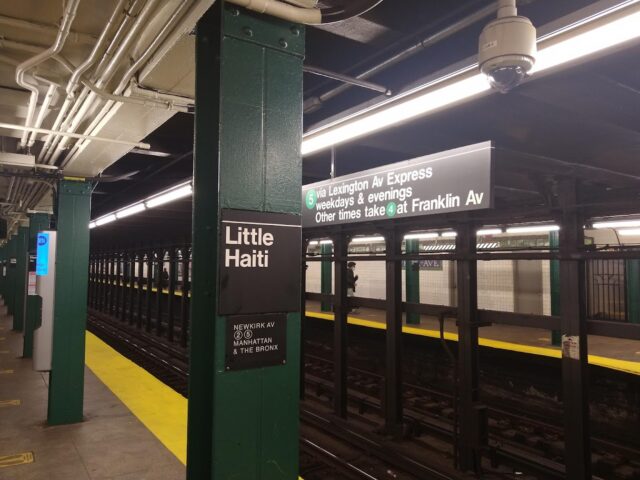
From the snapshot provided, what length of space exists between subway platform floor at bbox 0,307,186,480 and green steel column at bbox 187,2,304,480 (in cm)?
232

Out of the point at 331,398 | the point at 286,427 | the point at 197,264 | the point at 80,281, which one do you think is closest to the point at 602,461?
the point at 331,398

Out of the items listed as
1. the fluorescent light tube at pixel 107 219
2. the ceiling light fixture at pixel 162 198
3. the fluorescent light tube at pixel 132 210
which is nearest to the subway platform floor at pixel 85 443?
the ceiling light fixture at pixel 162 198

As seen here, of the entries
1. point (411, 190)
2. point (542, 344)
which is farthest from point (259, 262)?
point (542, 344)

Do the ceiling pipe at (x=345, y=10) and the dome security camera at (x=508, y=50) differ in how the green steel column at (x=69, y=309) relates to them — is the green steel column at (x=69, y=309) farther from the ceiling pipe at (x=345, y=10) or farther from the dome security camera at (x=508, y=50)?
the dome security camera at (x=508, y=50)

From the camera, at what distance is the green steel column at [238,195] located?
205 cm

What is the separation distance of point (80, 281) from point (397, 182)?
369 cm

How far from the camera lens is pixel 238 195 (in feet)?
6.93

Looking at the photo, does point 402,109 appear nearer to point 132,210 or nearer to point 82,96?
point 82,96

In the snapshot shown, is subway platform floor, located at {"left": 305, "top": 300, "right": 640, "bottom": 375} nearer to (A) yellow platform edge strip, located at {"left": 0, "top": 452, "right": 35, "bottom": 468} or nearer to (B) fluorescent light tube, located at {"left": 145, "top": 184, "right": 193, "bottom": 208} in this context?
(B) fluorescent light tube, located at {"left": 145, "top": 184, "right": 193, "bottom": 208}

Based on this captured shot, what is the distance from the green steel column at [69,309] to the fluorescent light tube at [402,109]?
310cm

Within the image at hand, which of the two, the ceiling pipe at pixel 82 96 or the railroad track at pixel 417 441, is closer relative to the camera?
the ceiling pipe at pixel 82 96

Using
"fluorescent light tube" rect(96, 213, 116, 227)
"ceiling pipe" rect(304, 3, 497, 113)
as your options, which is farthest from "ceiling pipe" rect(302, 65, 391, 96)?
"fluorescent light tube" rect(96, 213, 116, 227)

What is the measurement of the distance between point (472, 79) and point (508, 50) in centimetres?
45

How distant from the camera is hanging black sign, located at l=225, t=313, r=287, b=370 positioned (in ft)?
6.74
